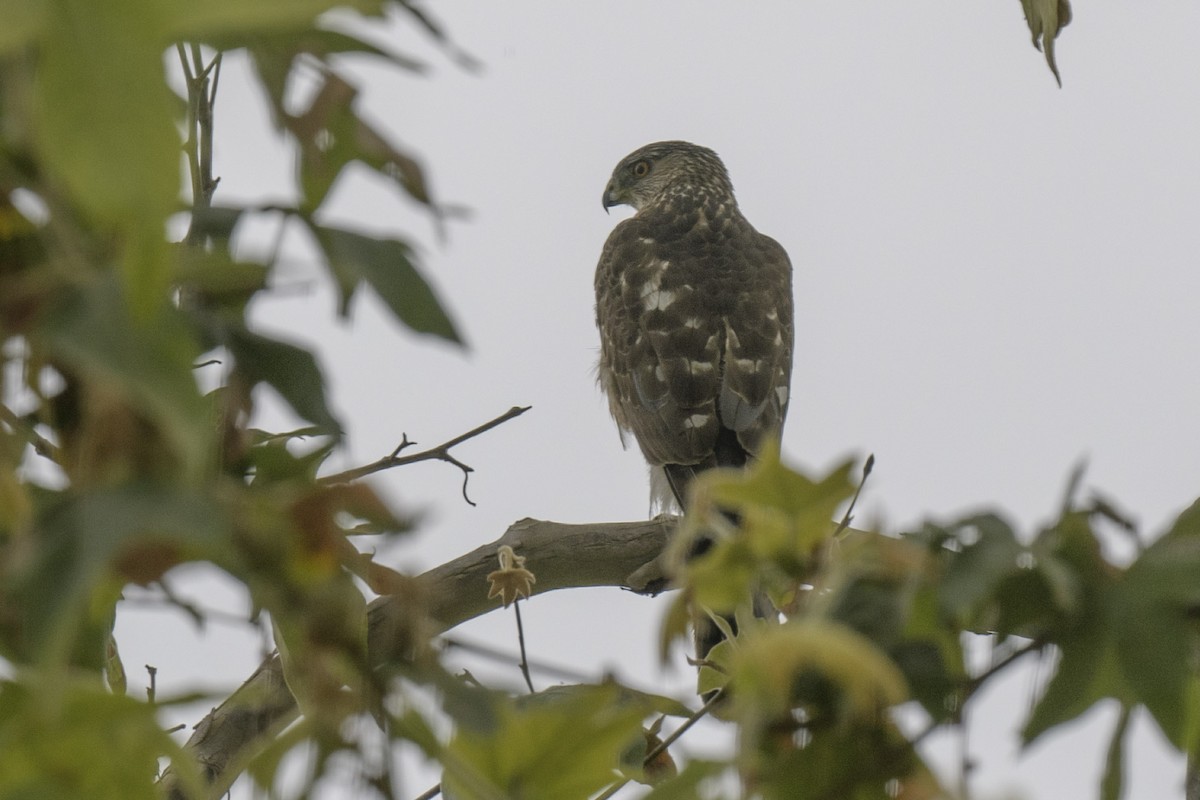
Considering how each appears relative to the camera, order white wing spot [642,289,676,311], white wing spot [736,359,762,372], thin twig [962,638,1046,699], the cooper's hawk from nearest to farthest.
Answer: thin twig [962,638,1046,699]
the cooper's hawk
white wing spot [736,359,762,372]
white wing spot [642,289,676,311]

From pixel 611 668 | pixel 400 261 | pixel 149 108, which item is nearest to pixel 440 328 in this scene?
pixel 400 261

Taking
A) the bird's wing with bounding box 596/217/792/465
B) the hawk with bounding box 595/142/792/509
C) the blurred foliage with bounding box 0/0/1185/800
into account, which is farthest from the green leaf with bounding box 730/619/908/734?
the bird's wing with bounding box 596/217/792/465

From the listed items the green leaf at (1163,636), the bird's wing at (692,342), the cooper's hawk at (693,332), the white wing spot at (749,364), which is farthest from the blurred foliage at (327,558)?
the white wing spot at (749,364)

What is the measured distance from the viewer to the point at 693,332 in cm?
569

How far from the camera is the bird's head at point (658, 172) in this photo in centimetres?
756

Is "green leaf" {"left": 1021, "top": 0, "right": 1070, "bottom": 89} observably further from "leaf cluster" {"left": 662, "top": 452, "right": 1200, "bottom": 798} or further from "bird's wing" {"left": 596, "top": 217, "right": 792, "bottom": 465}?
"bird's wing" {"left": 596, "top": 217, "right": 792, "bottom": 465}

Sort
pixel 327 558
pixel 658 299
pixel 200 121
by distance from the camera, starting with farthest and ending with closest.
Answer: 1. pixel 658 299
2. pixel 200 121
3. pixel 327 558

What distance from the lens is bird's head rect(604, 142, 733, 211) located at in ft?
24.8

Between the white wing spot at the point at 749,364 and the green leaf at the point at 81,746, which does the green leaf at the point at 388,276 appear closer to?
the green leaf at the point at 81,746

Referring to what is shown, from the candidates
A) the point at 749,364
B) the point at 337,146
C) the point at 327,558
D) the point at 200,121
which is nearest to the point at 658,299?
the point at 749,364

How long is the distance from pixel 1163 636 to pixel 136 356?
60 cm

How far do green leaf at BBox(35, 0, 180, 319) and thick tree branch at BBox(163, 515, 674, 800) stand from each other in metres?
1.93

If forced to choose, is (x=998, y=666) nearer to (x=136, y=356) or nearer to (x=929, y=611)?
(x=929, y=611)

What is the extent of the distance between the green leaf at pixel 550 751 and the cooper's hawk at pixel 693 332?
3.44 metres
